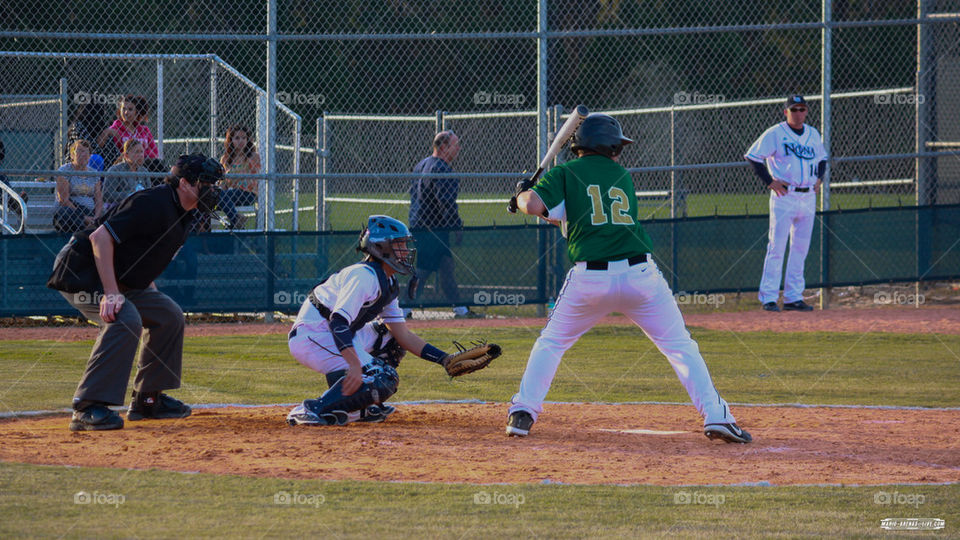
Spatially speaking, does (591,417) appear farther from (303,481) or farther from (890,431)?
(303,481)

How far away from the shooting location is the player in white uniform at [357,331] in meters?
7.02

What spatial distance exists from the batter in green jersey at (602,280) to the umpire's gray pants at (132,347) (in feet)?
7.29

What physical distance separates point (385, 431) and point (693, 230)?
320 inches

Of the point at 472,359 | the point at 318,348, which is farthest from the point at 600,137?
the point at 318,348

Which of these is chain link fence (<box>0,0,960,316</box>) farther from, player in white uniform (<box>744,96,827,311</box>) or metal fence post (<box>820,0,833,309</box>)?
player in white uniform (<box>744,96,827,311</box>)

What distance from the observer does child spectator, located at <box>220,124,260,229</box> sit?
13.6m

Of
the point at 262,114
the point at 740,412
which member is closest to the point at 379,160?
the point at 262,114

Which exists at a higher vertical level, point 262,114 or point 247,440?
point 262,114

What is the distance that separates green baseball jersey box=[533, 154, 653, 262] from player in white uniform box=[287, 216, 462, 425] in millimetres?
962

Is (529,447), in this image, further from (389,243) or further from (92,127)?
(92,127)

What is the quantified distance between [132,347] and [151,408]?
2.41 feet

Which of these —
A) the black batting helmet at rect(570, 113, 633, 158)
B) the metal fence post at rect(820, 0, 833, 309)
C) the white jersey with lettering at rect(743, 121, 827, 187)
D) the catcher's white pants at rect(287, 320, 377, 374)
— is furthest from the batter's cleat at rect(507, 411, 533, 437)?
the metal fence post at rect(820, 0, 833, 309)

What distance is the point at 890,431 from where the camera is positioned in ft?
24.7

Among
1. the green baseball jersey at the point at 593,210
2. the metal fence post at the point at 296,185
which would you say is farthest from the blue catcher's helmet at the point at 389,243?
the metal fence post at the point at 296,185
